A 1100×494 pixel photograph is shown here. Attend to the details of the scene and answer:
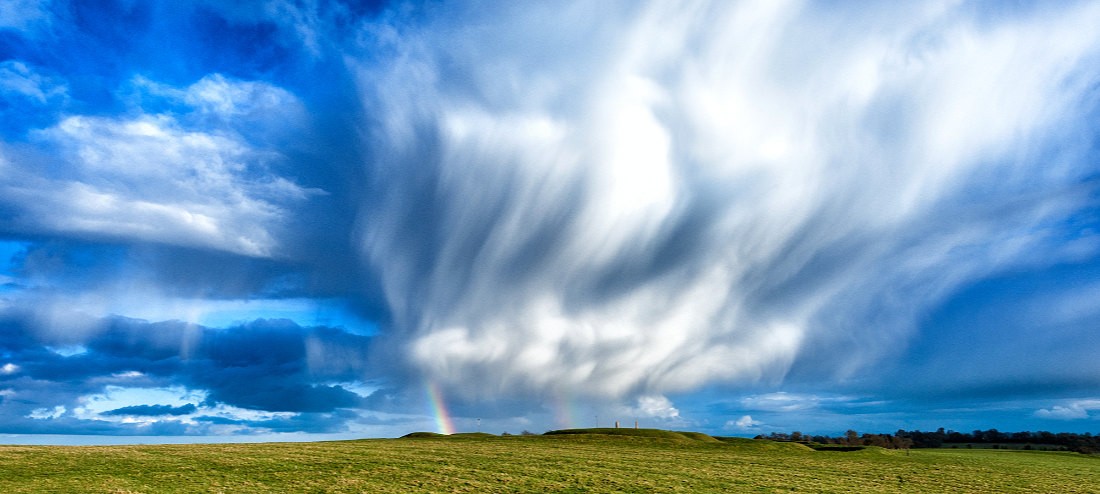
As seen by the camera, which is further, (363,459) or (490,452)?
(490,452)

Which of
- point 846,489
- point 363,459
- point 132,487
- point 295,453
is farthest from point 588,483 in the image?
point 295,453

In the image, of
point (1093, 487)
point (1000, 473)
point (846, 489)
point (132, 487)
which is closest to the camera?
point (132, 487)

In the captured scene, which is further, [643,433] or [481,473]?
[643,433]

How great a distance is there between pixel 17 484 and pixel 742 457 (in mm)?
63299

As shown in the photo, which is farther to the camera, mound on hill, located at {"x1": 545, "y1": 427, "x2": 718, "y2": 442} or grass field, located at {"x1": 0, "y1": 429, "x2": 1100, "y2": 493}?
mound on hill, located at {"x1": 545, "y1": 427, "x2": 718, "y2": 442}

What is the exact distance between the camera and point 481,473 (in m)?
45.5

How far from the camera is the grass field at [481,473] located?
38.2m

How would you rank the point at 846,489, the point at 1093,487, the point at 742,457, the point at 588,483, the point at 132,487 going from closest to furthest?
the point at 132,487 < the point at 588,483 < the point at 846,489 < the point at 1093,487 < the point at 742,457

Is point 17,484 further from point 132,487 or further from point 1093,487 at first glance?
point 1093,487

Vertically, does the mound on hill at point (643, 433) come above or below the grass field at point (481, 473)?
above

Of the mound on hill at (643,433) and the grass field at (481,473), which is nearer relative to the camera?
the grass field at (481,473)

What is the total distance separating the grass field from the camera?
3825 centimetres

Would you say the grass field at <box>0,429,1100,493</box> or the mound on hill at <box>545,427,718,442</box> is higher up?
the mound on hill at <box>545,427,718,442</box>

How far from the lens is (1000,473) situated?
6216cm
